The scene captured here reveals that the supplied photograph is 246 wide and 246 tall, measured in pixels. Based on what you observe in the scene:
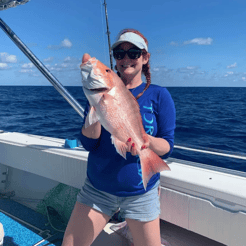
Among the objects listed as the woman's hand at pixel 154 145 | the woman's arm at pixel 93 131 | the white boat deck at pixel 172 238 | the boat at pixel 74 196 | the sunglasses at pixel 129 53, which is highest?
the sunglasses at pixel 129 53

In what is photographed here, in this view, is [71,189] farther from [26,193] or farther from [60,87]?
[60,87]

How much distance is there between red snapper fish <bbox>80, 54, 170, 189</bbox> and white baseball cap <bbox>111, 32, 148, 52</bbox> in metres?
0.28

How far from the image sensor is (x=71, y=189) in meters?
3.13

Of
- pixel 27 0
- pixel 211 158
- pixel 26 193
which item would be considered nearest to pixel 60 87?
pixel 27 0

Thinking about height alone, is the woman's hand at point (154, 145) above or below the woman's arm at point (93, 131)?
below

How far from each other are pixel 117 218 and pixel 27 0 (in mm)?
2636

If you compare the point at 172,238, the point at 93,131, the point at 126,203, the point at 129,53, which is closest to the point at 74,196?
the point at 172,238

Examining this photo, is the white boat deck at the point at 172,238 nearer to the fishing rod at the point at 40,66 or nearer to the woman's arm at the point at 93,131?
the fishing rod at the point at 40,66

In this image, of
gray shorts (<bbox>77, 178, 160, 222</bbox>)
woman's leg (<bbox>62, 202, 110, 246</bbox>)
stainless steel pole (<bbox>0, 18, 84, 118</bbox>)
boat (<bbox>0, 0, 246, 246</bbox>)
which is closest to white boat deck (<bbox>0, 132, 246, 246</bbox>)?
boat (<bbox>0, 0, 246, 246</bbox>)

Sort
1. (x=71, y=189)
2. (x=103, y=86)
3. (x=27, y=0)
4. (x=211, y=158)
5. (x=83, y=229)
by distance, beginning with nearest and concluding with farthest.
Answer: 1. (x=103, y=86)
2. (x=83, y=229)
3. (x=27, y=0)
4. (x=71, y=189)
5. (x=211, y=158)

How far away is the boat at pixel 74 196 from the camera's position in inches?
74.8

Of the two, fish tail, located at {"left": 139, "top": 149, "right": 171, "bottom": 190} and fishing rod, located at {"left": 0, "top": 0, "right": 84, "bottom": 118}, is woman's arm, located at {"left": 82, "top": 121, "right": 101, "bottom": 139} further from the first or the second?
fishing rod, located at {"left": 0, "top": 0, "right": 84, "bottom": 118}

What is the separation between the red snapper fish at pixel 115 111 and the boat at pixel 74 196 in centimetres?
67

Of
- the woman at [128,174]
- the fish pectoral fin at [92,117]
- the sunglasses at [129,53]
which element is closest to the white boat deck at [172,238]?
the woman at [128,174]
